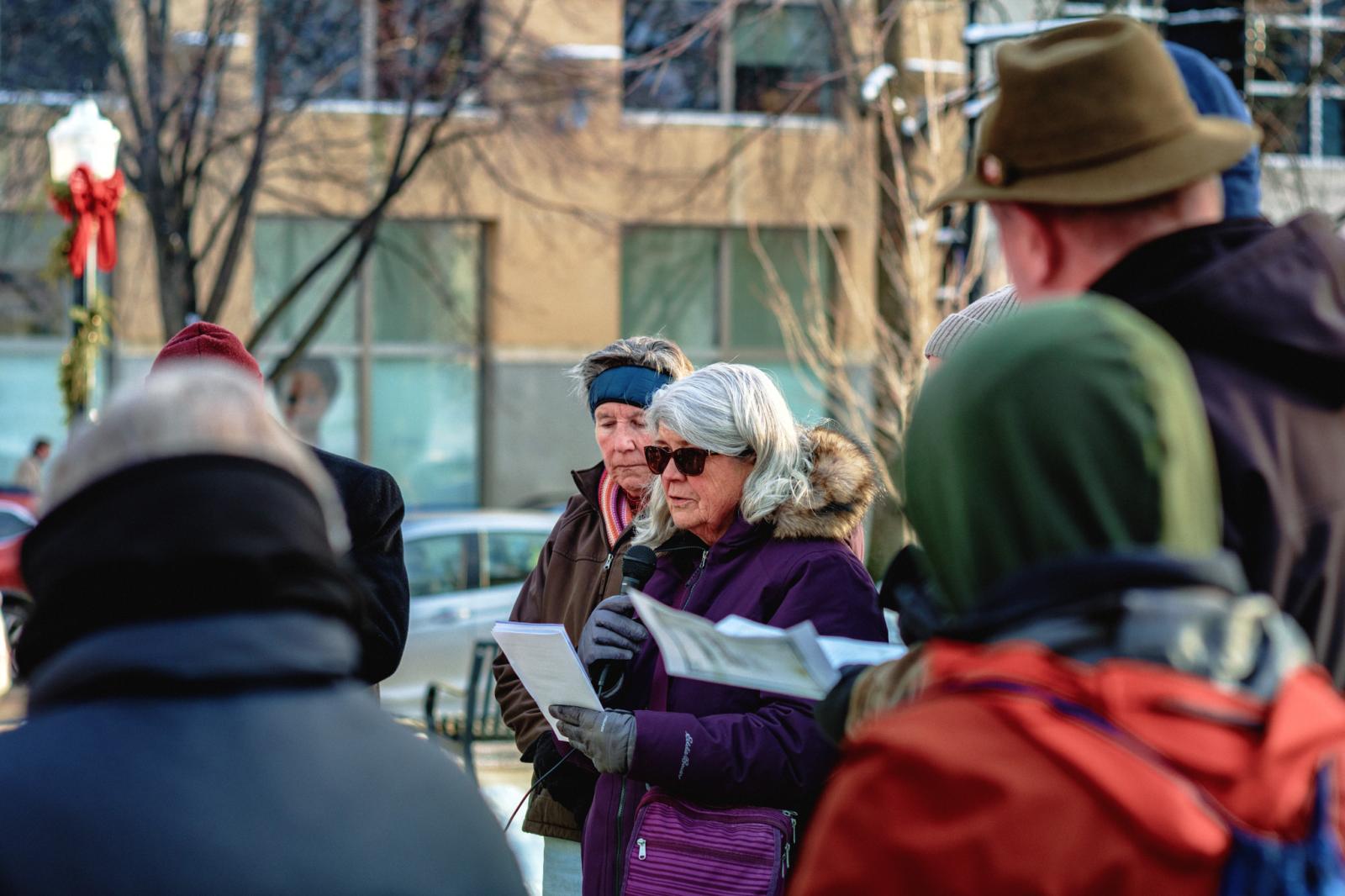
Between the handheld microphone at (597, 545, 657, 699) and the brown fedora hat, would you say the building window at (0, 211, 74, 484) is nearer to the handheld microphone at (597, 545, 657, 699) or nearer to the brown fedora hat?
the handheld microphone at (597, 545, 657, 699)

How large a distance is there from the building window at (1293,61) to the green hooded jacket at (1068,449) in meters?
8.57

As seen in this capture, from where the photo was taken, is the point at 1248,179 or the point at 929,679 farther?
the point at 1248,179

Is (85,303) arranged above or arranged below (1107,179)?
below

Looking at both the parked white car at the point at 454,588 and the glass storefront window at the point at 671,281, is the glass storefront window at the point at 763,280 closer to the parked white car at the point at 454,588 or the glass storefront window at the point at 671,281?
the glass storefront window at the point at 671,281

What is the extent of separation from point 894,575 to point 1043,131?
55cm

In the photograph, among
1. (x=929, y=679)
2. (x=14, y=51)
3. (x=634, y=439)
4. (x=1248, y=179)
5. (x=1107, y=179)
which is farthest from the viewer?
(x=14, y=51)

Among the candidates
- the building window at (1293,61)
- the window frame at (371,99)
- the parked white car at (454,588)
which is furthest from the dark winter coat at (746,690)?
the window frame at (371,99)

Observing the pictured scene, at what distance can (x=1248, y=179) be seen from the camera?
2158 mm

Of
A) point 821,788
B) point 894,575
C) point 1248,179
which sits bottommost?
point 821,788

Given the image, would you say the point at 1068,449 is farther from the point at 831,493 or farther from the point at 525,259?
the point at 525,259

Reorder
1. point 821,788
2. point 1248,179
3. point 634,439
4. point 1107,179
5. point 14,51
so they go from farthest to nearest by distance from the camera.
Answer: point 14,51, point 634,439, point 821,788, point 1248,179, point 1107,179

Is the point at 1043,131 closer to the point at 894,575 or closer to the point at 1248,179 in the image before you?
the point at 1248,179

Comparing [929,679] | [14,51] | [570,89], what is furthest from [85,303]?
[929,679]

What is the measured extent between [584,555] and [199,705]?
2676 mm
